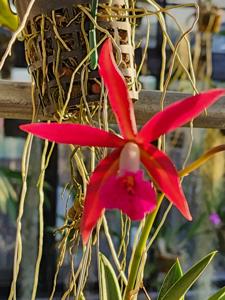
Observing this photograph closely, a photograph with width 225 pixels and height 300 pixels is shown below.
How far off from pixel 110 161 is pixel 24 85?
321 mm

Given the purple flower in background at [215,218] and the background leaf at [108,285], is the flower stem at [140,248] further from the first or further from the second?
the purple flower in background at [215,218]

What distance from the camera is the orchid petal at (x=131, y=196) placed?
57cm

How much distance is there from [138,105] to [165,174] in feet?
1.00

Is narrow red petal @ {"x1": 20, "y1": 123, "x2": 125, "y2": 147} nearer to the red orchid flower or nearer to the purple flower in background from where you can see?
the red orchid flower

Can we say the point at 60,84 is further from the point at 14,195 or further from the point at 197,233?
the point at 197,233

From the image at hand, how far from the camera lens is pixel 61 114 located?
80cm

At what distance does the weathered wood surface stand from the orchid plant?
282mm

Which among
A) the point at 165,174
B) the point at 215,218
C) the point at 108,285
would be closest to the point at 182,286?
the point at 108,285

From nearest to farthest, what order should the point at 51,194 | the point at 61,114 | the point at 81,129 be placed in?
the point at 81,129 → the point at 61,114 → the point at 51,194

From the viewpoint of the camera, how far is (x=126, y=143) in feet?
1.99

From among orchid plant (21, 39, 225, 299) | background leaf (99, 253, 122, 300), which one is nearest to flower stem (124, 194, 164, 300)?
orchid plant (21, 39, 225, 299)

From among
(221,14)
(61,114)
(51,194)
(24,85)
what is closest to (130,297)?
(61,114)

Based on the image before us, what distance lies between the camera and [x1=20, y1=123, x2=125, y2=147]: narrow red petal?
0.61 metres

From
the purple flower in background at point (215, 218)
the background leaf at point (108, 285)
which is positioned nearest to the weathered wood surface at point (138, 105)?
the background leaf at point (108, 285)
